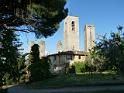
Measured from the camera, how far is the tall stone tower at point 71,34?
112750mm

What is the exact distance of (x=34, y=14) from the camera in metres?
30.1

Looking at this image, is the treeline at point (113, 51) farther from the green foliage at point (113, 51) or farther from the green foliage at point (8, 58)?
the green foliage at point (8, 58)

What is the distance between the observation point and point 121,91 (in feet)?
93.6

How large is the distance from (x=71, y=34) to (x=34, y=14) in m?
85.7

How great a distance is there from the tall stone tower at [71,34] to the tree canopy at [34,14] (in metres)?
77.8

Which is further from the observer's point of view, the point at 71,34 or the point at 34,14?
the point at 71,34

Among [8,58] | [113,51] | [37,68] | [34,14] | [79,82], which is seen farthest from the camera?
[37,68]

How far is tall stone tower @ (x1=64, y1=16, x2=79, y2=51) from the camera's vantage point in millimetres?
112750

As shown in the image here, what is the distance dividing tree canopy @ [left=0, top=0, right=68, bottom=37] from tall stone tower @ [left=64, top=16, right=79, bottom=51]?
255ft

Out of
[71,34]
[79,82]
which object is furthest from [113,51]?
[71,34]

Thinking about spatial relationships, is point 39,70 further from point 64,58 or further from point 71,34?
point 71,34

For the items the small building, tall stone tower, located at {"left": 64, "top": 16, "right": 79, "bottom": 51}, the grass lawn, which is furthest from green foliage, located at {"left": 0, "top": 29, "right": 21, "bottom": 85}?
tall stone tower, located at {"left": 64, "top": 16, "right": 79, "bottom": 51}

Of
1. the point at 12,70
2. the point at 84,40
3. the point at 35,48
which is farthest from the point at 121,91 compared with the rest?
the point at 84,40

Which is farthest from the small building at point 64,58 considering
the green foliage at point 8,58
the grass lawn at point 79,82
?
the green foliage at point 8,58
